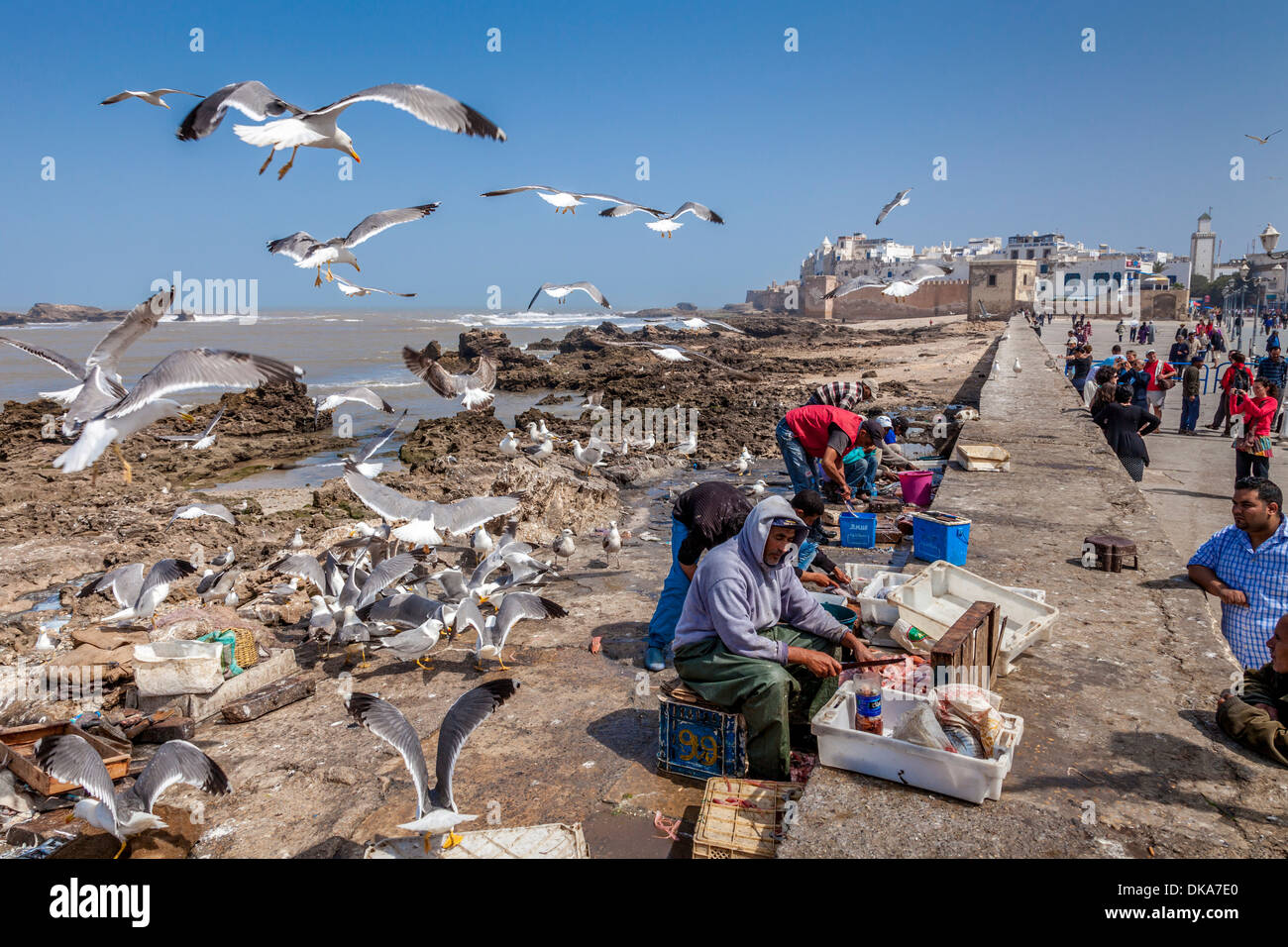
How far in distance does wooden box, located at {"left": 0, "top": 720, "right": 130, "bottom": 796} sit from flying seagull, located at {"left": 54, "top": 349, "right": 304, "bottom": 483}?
4.05 feet

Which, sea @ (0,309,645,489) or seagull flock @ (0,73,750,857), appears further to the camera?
sea @ (0,309,645,489)

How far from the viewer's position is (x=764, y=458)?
1148cm

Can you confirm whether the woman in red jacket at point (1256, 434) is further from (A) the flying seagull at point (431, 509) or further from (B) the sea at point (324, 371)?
(B) the sea at point (324, 371)

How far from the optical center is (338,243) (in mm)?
5297

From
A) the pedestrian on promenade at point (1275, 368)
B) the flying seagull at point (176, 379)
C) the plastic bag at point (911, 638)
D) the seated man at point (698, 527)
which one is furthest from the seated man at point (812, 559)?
the pedestrian on promenade at point (1275, 368)

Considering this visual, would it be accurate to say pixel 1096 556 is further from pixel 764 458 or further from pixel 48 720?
pixel 764 458

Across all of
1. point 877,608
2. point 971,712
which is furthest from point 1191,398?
point 971,712

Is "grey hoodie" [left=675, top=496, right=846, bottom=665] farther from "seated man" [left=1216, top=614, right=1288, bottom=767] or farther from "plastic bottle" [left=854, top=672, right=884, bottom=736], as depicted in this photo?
"seated man" [left=1216, top=614, right=1288, bottom=767]

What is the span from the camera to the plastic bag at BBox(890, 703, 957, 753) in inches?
99.6

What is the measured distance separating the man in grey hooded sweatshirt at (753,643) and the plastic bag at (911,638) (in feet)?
2.01

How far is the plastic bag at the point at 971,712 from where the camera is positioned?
259 centimetres

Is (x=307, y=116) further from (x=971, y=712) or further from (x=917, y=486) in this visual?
(x=917, y=486)

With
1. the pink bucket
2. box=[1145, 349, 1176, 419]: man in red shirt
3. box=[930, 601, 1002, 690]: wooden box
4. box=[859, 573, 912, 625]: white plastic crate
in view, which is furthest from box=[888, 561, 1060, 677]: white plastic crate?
box=[1145, 349, 1176, 419]: man in red shirt
